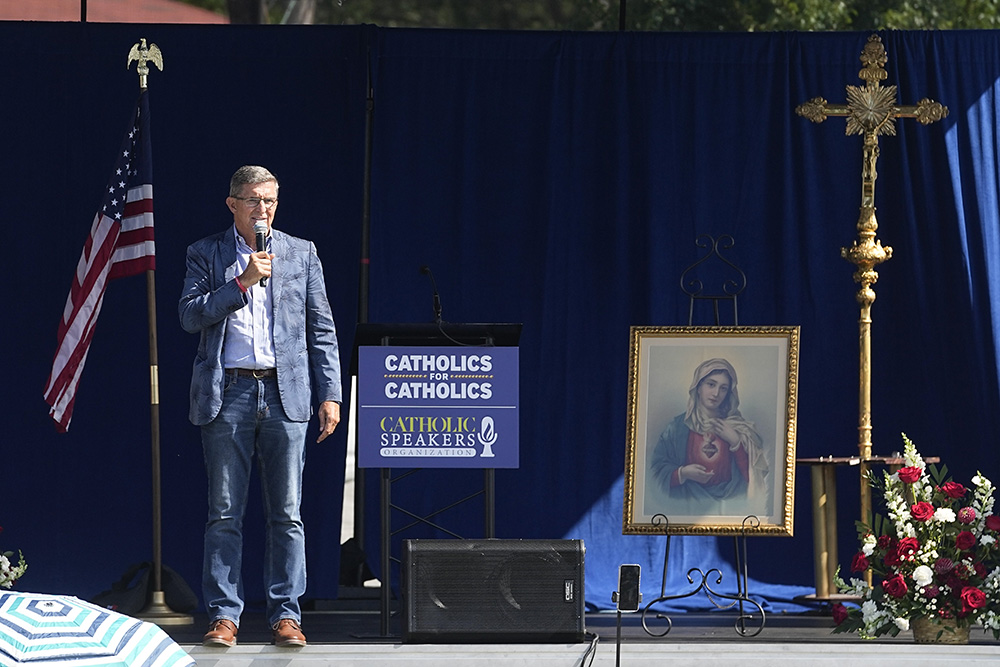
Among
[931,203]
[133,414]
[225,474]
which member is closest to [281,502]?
[225,474]

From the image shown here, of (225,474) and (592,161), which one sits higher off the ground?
(592,161)

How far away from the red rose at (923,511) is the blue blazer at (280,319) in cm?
213

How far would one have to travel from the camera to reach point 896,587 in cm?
523

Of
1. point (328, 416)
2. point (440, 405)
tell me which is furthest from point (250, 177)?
point (440, 405)

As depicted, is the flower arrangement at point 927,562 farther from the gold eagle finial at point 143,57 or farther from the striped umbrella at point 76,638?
the gold eagle finial at point 143,57

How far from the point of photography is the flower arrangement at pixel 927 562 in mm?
5262

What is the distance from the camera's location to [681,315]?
6.50 m

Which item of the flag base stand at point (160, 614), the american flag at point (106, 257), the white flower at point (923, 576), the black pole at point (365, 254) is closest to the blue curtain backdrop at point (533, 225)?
the black pole at point (365, 254)

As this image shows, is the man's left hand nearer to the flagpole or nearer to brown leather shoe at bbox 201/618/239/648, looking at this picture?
brown leather shoe at bbox 201/618/239/648

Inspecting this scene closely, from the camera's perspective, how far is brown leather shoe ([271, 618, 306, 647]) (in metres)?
4.98

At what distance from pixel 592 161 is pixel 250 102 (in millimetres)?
1524

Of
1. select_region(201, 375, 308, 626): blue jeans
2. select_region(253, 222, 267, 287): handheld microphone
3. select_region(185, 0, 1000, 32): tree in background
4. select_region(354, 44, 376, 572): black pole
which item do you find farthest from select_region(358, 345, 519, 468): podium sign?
select_region(185, 0, 1000, 32): tree in background

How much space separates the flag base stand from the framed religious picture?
5.73 ft

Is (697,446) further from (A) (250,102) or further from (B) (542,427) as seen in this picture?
(A) (250,102)
